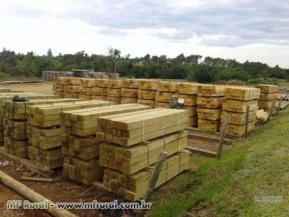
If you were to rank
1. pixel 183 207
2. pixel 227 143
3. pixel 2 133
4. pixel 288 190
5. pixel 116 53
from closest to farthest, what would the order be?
pixel 288 190
pixel 183 207
pixel 2 133
pixel 227 143
pixel 116 53

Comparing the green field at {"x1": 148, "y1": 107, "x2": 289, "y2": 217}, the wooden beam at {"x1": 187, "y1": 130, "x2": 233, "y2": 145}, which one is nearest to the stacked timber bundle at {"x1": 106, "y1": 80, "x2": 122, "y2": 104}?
the wooden beam at {"x1": 187, "y1": 130, "x2": 233, "y2": 145}

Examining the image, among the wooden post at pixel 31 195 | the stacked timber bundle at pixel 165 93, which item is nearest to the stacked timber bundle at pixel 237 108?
the stacked timber bundle at pixel 165 93

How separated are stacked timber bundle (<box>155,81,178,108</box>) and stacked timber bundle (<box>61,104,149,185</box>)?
7.56 meters

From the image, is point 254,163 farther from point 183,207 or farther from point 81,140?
point 81,140

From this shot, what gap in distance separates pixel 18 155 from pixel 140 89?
8359 millimetres

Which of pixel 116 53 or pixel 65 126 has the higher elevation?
pixel 116 53

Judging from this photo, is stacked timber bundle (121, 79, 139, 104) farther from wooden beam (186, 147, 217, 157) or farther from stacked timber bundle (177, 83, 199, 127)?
wooden beam (186, 147, 217, 157)

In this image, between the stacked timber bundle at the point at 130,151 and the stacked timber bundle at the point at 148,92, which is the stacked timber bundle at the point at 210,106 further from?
the stacked timber bundle at the point at 130,151

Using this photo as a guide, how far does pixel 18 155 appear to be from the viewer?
9227mm

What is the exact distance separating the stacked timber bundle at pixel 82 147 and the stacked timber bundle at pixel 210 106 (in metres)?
6.78

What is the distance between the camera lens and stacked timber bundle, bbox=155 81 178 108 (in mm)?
15008

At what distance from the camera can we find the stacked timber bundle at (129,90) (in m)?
17.2

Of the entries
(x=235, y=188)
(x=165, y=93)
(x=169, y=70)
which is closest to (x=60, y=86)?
(x=165, y=93)

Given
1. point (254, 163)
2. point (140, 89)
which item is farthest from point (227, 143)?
point (140, 89)
